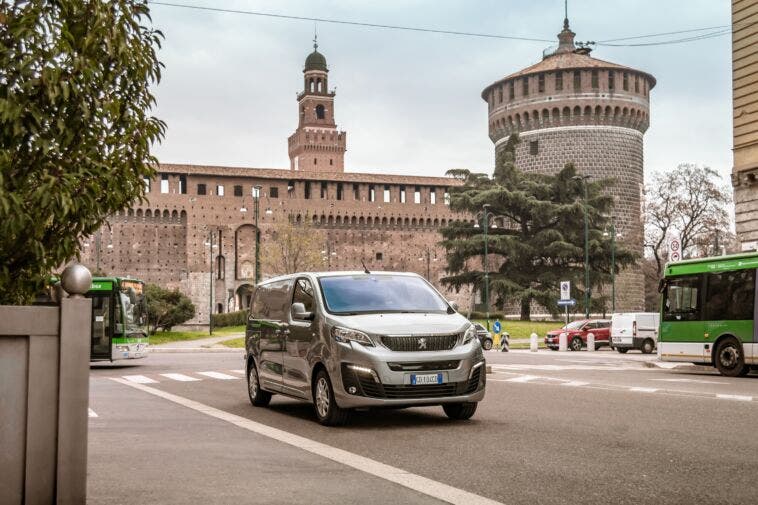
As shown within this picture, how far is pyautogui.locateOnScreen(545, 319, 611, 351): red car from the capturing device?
1743 inches

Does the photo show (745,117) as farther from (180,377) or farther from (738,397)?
(180,377)

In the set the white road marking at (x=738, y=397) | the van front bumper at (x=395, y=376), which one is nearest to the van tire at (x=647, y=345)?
the white road marking at (x=738, y=397)

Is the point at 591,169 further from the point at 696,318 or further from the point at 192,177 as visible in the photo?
the point at 696,318

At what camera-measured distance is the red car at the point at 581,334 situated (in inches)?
1743

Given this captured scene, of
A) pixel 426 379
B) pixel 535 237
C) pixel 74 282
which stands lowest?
pixel 426 379

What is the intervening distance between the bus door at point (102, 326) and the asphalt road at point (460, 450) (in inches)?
498

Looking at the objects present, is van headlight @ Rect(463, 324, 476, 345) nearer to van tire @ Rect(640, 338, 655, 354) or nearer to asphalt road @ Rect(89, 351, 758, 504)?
asphalt road @ Rect(89, 351, 758, 504)

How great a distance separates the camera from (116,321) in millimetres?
28688

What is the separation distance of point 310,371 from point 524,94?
7447 cm

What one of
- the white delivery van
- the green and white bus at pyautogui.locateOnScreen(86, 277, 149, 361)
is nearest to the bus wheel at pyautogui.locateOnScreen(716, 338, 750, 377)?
the green and white bus at pyautogui.locateOnScreen(86, 277, 149, 361)

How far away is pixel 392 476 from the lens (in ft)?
24.8

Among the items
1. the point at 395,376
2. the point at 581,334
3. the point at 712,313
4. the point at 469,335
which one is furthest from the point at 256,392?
the point at 581,334

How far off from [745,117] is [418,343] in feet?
81.0

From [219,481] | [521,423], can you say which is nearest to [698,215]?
[521,423]
